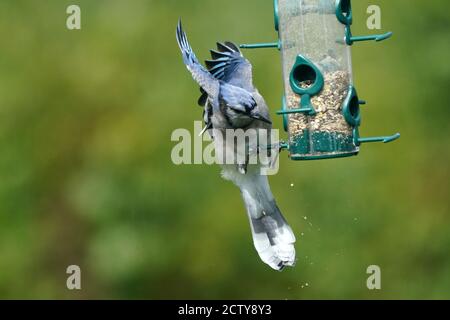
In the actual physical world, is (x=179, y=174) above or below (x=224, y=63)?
below

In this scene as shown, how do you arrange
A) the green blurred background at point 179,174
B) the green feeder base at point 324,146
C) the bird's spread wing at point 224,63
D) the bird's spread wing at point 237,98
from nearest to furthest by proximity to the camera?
1. the green feeder base at point 324,146
2. the bird's spread wing at point 237,98
3. the bird's spread wing at point 224,63
4. the green blurred background at point 179,174

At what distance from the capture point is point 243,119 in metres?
6.39

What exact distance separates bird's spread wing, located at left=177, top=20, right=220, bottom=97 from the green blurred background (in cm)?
214

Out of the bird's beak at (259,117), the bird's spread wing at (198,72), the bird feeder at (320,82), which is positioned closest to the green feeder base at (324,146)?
the bird feeder at (320,82)

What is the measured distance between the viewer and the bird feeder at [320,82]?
612 centimetres

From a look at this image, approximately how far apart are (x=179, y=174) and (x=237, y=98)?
2431mm

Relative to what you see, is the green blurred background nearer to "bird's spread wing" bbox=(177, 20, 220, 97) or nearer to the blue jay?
the blue jay

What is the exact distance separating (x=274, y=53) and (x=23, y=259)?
2.81 metres

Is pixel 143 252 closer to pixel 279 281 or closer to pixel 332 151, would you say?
pixel 279 281

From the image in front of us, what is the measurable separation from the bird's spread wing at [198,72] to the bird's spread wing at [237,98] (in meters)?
0.05

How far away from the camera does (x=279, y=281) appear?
8547 mm

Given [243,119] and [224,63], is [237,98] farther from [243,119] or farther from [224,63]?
[224,63]

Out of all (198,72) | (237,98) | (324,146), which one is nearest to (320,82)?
(324,146)

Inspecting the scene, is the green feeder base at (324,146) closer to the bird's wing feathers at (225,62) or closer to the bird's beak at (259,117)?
the bird's beak at (259,117)
